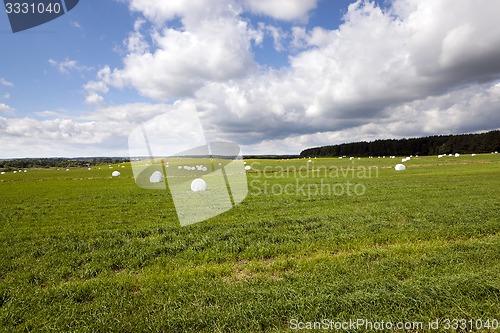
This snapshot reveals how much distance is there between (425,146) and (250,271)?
158 m

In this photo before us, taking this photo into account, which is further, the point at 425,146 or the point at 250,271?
the point at 425,146

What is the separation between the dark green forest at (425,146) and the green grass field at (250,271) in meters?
134

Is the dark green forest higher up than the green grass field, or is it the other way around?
the dark green forest

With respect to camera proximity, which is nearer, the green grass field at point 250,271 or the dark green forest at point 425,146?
the green grass field at point 250,271

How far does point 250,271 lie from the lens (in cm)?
720

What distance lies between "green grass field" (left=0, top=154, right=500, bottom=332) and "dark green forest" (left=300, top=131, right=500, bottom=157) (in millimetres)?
134486

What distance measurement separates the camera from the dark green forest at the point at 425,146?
116062 millimetres

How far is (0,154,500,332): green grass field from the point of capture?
5.01m

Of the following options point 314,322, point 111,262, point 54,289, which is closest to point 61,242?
point 111,262

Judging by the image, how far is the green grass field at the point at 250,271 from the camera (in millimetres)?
5008

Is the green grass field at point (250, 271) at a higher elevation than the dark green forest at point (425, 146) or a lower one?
lower

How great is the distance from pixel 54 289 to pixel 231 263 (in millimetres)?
4270

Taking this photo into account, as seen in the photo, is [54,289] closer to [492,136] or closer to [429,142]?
[492,136]

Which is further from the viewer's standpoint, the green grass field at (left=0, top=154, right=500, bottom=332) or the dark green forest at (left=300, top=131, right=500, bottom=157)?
the dark green forest at (left=300, top=131, right=500, bottom=157)
